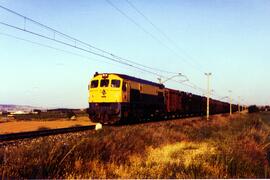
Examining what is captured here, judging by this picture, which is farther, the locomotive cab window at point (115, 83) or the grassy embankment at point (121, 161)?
the locomotive cab window at point (115, 83)

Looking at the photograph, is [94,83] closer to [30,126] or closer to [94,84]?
[94,84]

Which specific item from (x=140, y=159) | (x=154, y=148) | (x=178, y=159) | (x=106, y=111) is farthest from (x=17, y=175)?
(x=106, y=111)

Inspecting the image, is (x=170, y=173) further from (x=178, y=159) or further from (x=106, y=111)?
(x=106, y=111)

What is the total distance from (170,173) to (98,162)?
227 centimetres

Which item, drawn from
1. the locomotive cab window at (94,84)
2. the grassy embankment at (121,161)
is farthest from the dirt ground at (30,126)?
the grassy embankment at (121,161)

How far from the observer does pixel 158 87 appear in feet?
124

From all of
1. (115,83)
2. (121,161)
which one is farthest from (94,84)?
(121,161)

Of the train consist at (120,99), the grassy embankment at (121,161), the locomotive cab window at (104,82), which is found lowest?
the grassy embankment at (121,161)

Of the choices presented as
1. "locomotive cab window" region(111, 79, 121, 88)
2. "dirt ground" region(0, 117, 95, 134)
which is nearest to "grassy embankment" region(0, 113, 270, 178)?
"locomotive cab window" region(111, 79, 121, 88)

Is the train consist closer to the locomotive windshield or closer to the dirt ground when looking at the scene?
the locomotive windshield

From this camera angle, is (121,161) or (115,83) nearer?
(121,161)

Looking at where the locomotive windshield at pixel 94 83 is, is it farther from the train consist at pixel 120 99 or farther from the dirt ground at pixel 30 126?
the dirt ground at pixel 30 126

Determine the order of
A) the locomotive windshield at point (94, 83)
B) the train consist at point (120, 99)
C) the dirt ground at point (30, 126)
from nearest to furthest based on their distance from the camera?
the train consist at point (120, 99), the locomotive windshield at point (94, 83), the dirt ground at point (30, 126)

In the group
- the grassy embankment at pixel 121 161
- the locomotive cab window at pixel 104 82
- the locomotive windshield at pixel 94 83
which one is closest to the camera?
the grassy embankment at pixel 121 161
